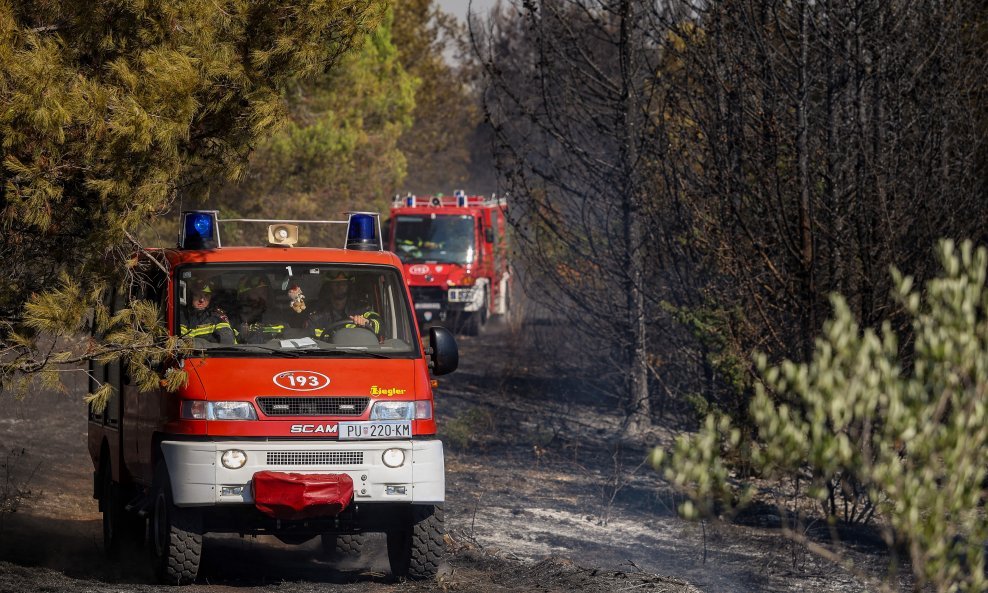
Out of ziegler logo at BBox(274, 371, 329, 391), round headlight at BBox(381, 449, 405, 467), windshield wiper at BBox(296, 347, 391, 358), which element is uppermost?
windshield wiper at BBox(296, 347, 391, 358)

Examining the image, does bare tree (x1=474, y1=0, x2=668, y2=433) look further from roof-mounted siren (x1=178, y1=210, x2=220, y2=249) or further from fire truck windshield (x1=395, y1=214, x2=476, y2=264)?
fire truck windshield (x1=395, y1=214, x2=476, y2=264)

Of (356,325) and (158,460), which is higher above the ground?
(356,325)

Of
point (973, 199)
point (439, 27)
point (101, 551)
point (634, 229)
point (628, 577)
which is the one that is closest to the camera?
point (628, 577)

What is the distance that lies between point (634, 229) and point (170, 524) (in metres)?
8.27

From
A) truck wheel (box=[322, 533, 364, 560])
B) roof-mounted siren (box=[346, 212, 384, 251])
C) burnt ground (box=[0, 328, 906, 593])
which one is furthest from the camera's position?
truck wheel (box=[322, 533, 364, 560])

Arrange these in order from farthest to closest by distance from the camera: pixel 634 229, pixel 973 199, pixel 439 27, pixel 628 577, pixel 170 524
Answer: pixel 439 27
pixel 634 229
pixel 973 199
pixel 628 577
pixel 170 524

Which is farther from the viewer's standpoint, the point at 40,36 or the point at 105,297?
the point at 105,297

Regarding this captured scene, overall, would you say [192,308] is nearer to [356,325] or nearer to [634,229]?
[356,325]

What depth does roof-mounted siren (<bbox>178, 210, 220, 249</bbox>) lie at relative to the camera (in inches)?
352

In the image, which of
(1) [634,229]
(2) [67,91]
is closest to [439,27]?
(1) [634,229]

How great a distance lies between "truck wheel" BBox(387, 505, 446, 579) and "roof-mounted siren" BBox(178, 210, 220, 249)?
2261mm

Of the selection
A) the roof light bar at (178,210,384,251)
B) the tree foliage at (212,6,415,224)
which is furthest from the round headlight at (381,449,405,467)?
the tree foliage at (212,6,415,224)

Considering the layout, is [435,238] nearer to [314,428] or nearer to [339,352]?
[339,352]

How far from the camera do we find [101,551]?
993 centimetres
